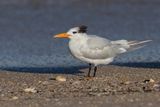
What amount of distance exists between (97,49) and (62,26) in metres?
6.53

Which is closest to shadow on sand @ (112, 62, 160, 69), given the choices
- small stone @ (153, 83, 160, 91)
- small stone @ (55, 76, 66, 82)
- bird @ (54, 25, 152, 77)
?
bird @ (54, 25, 152, 77)

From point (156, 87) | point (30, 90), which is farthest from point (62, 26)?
point (156, 87)

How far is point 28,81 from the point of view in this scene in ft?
36.3

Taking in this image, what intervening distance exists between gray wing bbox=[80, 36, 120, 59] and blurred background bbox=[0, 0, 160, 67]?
5.51ft

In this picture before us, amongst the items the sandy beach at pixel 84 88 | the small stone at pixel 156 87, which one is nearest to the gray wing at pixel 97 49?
the sandy beach at pixel 84 88

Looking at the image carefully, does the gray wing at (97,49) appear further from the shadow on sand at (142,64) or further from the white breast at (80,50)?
the shadow on sand at (142,64)

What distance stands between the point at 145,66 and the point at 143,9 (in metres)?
7.94

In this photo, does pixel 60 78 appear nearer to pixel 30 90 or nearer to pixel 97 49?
pixel 97 49

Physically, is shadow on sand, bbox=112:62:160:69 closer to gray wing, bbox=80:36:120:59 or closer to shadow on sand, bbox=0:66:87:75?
shadow on sand, bbox=0:66:87:75

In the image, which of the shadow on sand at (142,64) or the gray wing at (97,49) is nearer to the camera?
the gray wing at (97,49)

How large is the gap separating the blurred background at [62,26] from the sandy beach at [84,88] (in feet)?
3.68

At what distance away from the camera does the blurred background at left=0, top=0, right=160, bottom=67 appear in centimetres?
1338

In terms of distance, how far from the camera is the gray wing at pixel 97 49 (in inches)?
436

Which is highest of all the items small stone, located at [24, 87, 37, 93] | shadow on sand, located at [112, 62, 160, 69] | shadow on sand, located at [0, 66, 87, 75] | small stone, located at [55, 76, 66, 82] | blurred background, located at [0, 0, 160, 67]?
blurred background, located at [0, 0, 160, 67]
